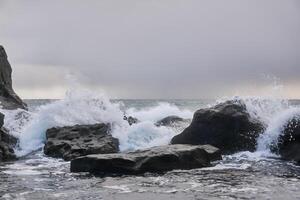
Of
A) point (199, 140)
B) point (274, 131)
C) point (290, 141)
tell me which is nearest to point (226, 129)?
point (199, 140)

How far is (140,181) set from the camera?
1364cm

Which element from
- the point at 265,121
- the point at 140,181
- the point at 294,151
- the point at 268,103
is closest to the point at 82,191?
the point at 140,181

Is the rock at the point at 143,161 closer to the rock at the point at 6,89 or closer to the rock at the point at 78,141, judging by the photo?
the rock at the point at 78,141

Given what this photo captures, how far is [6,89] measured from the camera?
2984cm

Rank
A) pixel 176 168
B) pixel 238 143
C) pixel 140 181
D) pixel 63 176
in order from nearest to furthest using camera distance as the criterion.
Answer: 1. pixel 140 181
2. pixel 63 176
3. pixel 176 168
4. pixel 238 143

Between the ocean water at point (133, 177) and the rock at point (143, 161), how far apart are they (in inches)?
20.0

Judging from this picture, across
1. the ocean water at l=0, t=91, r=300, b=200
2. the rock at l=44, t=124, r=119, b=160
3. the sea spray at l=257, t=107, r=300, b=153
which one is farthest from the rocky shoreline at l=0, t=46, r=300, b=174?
the ocean water at l=0, t=91, r=300, b=200

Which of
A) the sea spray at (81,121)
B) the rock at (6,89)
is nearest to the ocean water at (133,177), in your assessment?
the sea spray at (81,121)

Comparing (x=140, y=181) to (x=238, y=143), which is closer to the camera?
(x=140, y=181)

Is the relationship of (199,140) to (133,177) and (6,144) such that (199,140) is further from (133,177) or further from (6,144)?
(6,144)

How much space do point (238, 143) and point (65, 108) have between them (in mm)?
10134

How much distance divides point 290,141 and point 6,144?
39.5ft

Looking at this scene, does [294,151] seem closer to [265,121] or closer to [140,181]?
[265,121]

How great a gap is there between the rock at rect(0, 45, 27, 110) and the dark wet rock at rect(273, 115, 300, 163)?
15.8 metres
